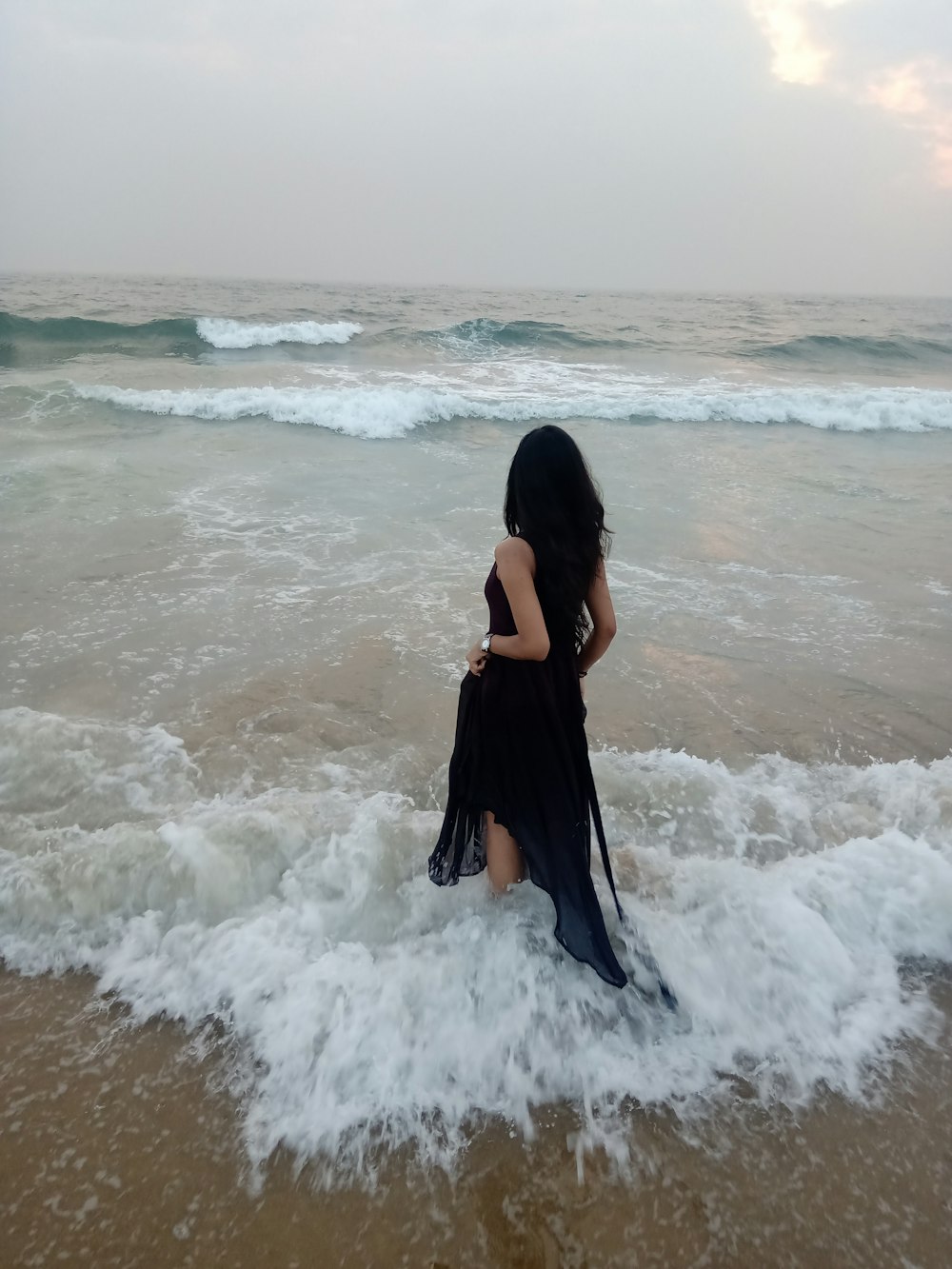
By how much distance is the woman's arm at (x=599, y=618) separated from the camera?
234 centimetres

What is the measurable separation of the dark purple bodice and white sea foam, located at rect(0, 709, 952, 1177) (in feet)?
3.48

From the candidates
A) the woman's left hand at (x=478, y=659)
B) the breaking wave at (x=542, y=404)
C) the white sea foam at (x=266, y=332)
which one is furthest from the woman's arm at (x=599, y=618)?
the white sea foam at (x=266, y=332)

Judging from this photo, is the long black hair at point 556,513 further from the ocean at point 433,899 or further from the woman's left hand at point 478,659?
the ocean at point 433,899

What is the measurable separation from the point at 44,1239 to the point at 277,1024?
0.72m

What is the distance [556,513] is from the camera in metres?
2.12

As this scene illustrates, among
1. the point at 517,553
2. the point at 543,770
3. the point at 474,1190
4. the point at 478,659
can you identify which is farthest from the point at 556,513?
the point at 474,1190

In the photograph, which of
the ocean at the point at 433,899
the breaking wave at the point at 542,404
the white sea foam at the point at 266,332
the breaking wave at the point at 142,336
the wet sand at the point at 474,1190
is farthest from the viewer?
the white sea foam at the point at 266,332

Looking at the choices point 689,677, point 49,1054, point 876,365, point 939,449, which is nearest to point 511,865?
point 49,1054

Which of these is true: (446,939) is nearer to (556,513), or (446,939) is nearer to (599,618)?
(599,618)

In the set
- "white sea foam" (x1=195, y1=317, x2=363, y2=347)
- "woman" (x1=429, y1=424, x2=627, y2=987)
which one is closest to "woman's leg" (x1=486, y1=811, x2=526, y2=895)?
"woman" (x1=429, y1=424, x2=627, y2=987)

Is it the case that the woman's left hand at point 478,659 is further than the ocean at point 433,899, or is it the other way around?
the woman's left hand at point 478,659

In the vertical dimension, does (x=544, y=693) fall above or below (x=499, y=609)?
below

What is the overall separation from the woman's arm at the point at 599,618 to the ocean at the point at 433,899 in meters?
0.95

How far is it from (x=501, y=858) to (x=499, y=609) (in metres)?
0.96
